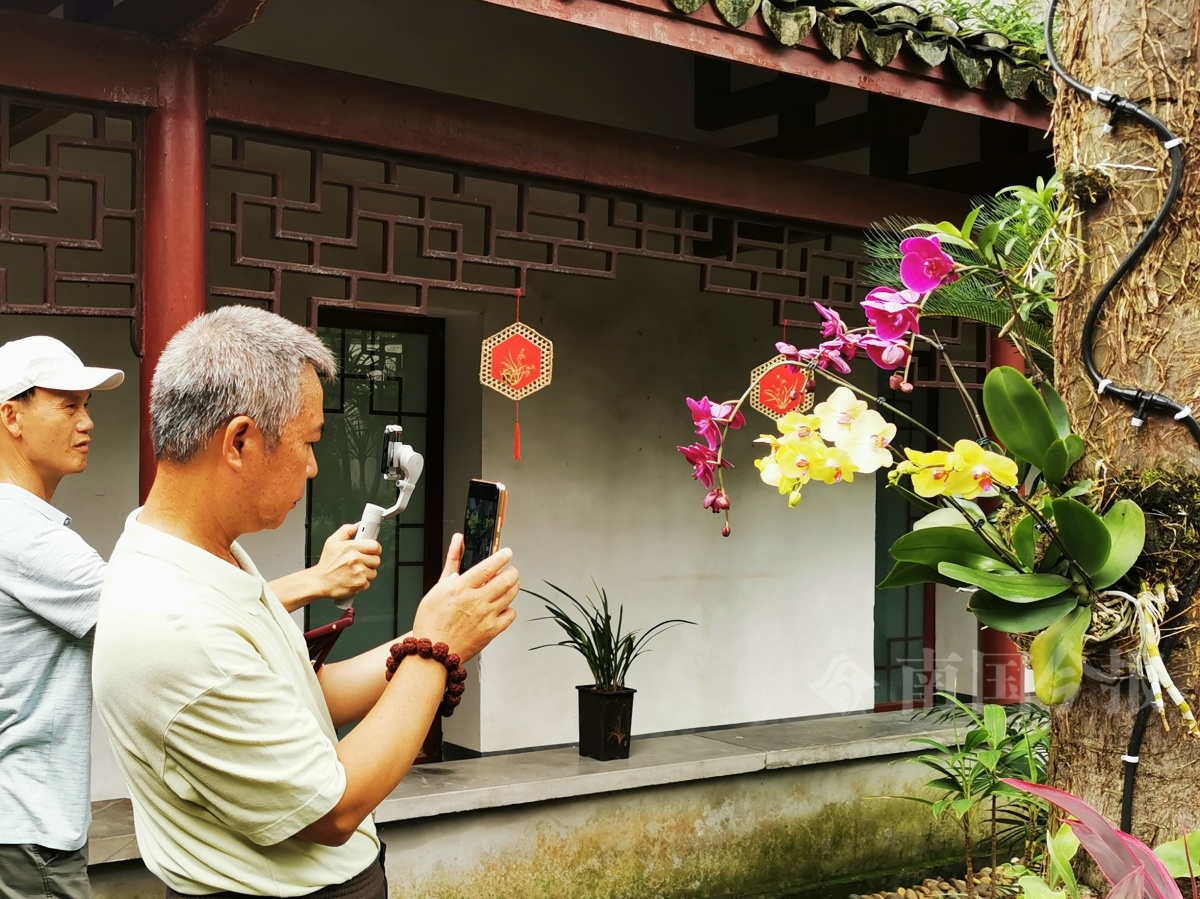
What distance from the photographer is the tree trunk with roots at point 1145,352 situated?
5.62 ft

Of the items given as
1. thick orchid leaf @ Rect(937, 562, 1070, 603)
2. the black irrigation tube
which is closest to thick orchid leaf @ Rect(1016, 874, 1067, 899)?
thick orchid leaf @ Rect(937, 562, 1070, 603)

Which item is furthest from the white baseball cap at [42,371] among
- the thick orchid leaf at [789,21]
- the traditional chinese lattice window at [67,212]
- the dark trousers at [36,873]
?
the thick orchid leaf at [789,21]

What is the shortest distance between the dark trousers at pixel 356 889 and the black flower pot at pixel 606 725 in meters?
3.41

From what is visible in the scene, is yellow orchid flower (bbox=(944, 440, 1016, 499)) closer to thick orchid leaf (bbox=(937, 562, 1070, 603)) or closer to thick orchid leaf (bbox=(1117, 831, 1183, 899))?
thick orchid leaf (bbox=(937, 562, 1070, 603))

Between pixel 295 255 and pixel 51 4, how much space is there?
1289 millimetres

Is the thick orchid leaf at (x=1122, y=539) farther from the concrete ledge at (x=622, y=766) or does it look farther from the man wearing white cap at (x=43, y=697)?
the concrete ledge at (x=622, y=766)

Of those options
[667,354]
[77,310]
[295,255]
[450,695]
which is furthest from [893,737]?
[450,695]

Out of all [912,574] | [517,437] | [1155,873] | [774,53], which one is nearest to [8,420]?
[912,574]

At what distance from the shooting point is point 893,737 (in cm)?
578

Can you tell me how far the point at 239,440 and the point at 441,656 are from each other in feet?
1.25

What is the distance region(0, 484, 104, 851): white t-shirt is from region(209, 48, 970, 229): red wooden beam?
1.61 metres

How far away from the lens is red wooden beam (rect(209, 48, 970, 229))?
3508mm

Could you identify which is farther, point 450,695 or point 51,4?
point 51,4

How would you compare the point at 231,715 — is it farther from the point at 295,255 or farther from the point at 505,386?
the point at 295,255
